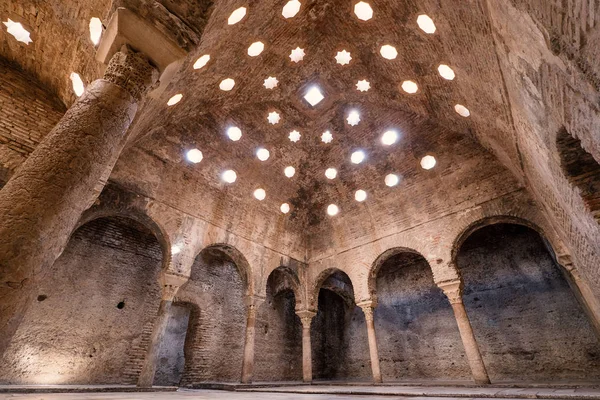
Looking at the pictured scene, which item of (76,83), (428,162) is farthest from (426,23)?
(76,83)

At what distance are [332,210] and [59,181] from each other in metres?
9.77

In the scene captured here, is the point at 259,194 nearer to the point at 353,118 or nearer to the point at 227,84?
the point at 227,84

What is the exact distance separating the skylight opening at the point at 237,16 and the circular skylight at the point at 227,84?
205 cm

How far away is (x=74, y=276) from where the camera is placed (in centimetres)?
823

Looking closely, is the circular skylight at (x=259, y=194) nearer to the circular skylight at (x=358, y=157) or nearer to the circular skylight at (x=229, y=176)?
the circular skylight at (x=229, y=176)

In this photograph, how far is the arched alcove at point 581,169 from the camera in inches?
149

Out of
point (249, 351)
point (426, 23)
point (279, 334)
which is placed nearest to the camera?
point (426, 23)

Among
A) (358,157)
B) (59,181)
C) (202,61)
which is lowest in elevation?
(59,181)

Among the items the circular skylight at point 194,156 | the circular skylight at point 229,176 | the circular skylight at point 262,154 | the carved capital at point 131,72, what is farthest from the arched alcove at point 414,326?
the carved capital at point 131,72

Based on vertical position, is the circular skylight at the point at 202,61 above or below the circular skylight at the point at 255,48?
below

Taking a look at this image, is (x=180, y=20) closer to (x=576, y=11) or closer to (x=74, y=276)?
(x=576, y=11)

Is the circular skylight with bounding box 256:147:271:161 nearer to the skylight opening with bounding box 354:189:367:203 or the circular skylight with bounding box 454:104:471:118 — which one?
the skylight opening with bounding box 354:189:367:203

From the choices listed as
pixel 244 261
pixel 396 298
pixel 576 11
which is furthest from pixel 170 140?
pixel 396 298

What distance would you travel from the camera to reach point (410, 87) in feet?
27.3
